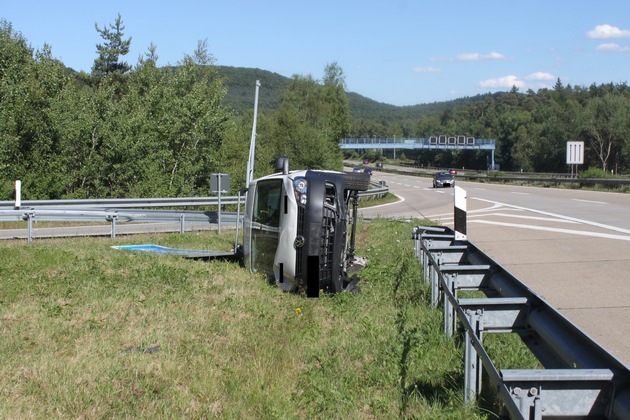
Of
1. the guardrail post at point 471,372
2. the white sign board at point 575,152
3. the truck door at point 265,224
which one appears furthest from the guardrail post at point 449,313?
the white sign board at point 575,152

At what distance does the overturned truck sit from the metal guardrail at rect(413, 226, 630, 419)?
8.19 ft

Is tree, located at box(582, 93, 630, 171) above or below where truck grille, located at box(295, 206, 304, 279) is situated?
above

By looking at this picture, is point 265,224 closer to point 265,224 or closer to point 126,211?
point 265,224

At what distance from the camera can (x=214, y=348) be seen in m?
6.97

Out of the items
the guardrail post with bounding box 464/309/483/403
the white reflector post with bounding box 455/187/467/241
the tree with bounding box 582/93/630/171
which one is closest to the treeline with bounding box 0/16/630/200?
the white reflector post with bounding box 455/187/467/241

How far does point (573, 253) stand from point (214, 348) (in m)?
9.35

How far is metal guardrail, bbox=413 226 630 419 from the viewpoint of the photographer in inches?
144

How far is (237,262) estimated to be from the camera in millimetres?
13891

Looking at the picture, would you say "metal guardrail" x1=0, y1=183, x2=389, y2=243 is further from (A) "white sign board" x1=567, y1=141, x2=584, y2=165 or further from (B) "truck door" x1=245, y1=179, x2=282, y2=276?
(A) "white sign board" x1=567, y1=141, x2=584, y2=165

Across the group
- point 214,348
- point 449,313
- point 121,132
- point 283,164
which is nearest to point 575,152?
point 121,132

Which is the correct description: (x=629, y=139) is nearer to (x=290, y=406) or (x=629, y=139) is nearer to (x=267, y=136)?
(x=267, y=136)

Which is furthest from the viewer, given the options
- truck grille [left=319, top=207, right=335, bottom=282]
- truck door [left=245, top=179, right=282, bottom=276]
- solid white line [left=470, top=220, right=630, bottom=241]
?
solid white line [left=470, top=220, right=630, bottom=241]

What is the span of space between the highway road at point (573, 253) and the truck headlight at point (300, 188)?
12.0 feet

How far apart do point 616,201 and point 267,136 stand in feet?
136
